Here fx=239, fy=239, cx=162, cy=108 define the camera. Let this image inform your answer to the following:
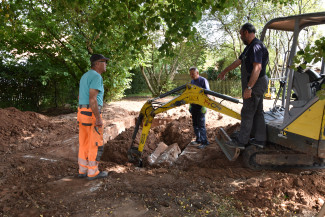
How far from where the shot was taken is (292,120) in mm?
3725

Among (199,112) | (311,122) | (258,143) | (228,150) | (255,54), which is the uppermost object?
(255,54)

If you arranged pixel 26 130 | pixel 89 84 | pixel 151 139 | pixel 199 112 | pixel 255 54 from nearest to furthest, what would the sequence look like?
pixel 255 54
pixel 89 84
pixel 199 112
pixel 151 139
pixel 26 130

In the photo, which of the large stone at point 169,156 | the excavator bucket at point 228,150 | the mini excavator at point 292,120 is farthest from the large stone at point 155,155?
the excavator bucket at point 228,150

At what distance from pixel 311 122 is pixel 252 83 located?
102 centimetres

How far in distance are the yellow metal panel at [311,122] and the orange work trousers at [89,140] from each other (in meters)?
3.12

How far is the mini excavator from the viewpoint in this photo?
11.5 ft

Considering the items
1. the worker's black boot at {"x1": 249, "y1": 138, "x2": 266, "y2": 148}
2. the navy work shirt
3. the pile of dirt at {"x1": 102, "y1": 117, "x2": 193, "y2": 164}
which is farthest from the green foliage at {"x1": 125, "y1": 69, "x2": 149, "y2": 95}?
the navy work shirt

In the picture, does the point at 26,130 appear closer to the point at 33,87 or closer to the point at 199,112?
the point at 33,87

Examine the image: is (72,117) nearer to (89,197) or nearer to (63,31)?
(63,31)

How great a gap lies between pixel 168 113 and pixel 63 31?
213 inches

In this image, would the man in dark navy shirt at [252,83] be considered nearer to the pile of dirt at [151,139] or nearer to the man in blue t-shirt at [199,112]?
the man in blue t-shirt at [199,112]

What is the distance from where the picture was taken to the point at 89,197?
331 centimetres

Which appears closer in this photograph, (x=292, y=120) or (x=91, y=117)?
(x=292, y=120)

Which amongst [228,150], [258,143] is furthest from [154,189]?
[258,143]
